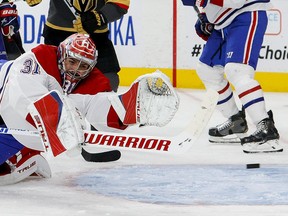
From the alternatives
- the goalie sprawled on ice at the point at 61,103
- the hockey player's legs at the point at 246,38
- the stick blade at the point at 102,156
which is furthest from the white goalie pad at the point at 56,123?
the hockey player's legs at the point at 246,38

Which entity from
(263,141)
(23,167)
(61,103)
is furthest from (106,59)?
(61,103)

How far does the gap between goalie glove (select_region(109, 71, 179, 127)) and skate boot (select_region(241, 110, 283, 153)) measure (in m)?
0.81

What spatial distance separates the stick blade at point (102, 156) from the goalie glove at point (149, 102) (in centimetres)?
41

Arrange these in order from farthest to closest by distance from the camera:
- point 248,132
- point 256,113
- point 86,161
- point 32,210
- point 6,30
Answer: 1. point 6,30
2. point 248,132
3. point 256,113
4. point 86,161
5. point 32,210

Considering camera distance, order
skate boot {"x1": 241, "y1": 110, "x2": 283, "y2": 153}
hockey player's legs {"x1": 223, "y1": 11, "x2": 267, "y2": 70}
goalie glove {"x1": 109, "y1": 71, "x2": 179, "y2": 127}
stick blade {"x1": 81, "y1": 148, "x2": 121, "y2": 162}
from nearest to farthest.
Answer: goalie glove {"x1": 109, "y1": 71, "x2": 179, "y2": 127} < stick blade {"x1": 81, "y1": 148, "x2": 121, "y2": 162} < skate boot {"x1": 241, "y1": 110, "x2": 283, "y2": 153} < hockey player's legs {"x1": 223, "y1": 11, "x2": 267, "y2": 70}

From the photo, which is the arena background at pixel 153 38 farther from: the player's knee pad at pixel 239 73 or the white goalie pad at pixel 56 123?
the white goalie pad at pixel 56 123

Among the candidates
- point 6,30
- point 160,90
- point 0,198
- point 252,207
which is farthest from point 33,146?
point 6,30

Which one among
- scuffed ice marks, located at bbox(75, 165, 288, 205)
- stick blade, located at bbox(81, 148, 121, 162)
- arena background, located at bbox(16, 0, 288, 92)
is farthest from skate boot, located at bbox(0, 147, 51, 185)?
arena background, located at bbox(16, 0, 288, 92)

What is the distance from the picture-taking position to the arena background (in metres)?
6.65

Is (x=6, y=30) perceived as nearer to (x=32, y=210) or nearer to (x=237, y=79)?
(x=237, y=79)

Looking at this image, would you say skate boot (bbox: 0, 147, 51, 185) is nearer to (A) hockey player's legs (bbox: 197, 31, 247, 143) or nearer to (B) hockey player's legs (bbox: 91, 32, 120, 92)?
(B) hockey player's legs (bbox: 91, 32, 120, 92)

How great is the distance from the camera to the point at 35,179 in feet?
12.2

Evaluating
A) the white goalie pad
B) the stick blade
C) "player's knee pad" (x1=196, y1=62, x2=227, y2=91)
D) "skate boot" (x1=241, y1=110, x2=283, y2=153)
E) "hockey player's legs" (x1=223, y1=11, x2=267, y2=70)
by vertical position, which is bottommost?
"skate boot" (x1=241, y1=110, x2=283, y2=153)

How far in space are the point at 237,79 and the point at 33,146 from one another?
1302 mm
